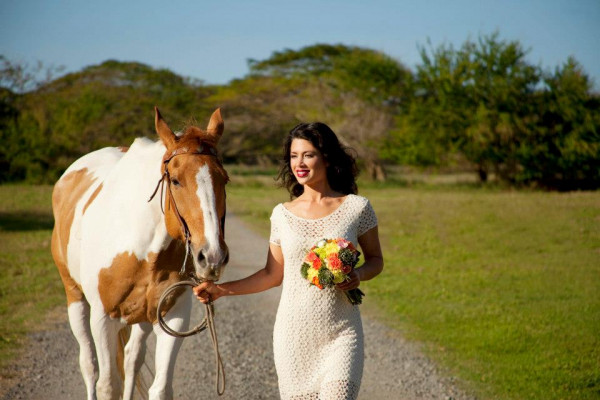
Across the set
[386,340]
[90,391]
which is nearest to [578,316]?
[386,340]

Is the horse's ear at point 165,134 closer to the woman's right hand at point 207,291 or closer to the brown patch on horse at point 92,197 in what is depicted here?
the woman's right hand at point 207,291

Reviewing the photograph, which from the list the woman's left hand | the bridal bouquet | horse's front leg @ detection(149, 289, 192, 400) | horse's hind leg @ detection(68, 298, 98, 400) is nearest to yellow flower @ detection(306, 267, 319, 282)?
the bridal bouquet

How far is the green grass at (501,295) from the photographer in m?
5.52

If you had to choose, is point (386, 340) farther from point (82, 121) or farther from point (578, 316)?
point (82, 121)

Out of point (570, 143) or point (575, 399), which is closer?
point (575, 399)

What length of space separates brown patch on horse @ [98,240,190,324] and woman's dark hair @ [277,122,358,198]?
0.78 m

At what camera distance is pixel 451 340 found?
21.4 feet

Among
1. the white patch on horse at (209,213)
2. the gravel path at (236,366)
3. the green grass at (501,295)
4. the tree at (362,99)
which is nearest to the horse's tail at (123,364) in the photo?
the gravel path at (236,366)

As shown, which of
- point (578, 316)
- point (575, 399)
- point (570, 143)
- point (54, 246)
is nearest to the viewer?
point (575, 399)

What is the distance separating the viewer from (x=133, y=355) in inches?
164

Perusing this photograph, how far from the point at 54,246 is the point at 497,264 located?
311 inches

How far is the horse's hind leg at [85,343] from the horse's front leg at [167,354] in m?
0.87

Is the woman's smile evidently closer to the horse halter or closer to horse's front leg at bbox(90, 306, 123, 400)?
the horse halter

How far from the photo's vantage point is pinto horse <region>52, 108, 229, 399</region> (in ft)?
10.2
